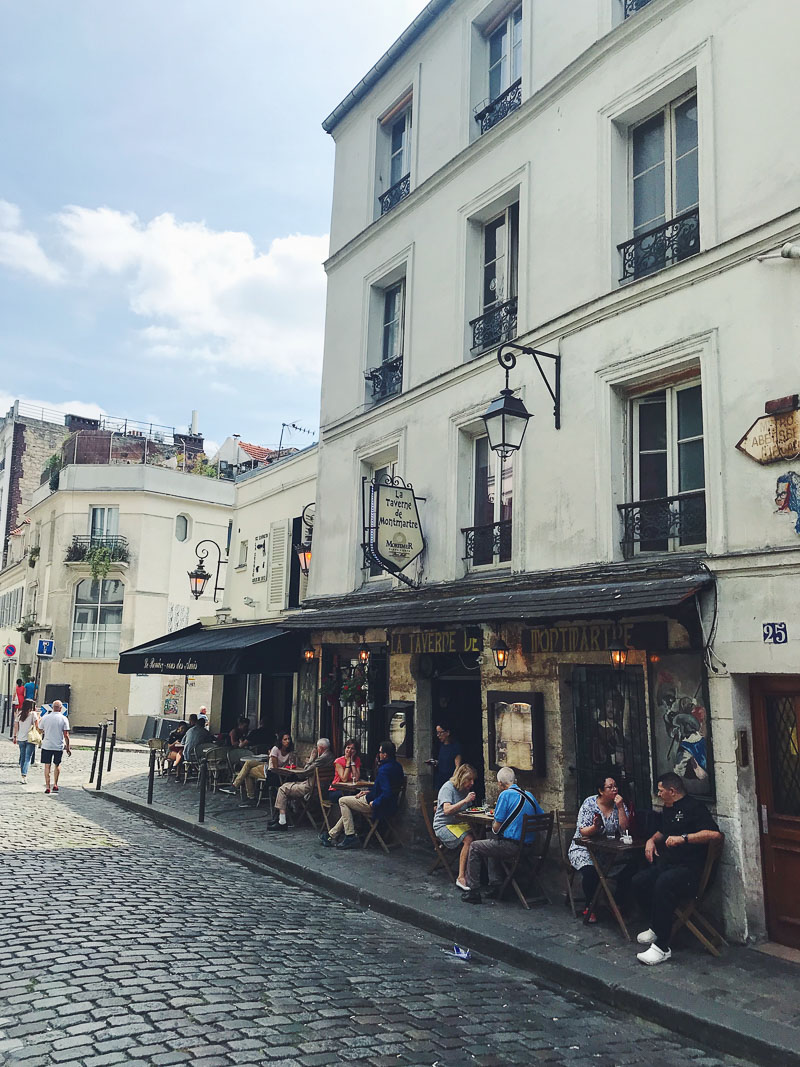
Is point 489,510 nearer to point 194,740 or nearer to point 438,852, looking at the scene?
point 438,852

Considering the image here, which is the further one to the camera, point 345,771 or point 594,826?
point 345,771

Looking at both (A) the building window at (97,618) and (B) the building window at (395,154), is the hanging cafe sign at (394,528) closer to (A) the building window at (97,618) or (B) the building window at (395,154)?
(B) the building window at (395,154)

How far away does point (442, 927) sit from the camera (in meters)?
7.04

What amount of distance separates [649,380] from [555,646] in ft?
8.98

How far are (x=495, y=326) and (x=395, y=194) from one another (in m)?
4.05

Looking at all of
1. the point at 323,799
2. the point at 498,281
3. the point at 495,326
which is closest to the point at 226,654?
the point at 323,799

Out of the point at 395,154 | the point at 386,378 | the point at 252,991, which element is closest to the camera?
the point at 252,991

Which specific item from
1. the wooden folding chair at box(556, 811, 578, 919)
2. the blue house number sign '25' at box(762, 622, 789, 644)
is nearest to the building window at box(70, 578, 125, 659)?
the wooden folding chair at box(556, 811, 578, 919)

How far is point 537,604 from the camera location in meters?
7.73

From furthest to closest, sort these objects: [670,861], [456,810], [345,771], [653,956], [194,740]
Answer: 1. [194,740]
2. [345,771]
3. [456,810]
4. [670,861]
5. [653,956]

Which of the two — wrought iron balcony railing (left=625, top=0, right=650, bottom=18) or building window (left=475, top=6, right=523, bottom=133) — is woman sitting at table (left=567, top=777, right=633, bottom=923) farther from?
building window (left=475, top=6, right=523, bottom=133)

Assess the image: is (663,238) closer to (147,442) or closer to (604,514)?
(604,514)

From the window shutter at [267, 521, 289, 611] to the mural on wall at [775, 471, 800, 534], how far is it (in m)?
11.0

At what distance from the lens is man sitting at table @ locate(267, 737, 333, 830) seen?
11281mm
